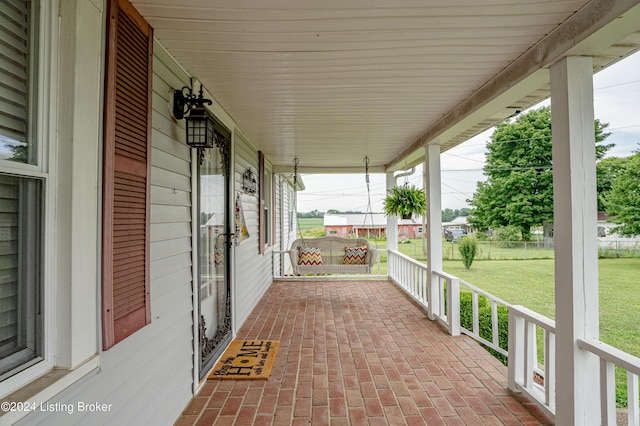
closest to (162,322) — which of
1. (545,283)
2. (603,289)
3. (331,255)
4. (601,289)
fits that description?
(331,255)

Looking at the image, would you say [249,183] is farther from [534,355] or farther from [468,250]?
[468,250]

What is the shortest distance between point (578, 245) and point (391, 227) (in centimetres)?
485

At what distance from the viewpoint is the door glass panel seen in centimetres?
275

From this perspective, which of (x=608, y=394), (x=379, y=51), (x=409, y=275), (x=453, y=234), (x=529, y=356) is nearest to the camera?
(x=608, y=394)

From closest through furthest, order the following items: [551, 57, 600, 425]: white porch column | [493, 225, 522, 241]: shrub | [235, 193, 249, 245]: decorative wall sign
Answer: [551, 57, 600, 425]: white porch column, [235, 193, 249, 245]: decorative wall sign, [493, 225, 522, 241]: shrub

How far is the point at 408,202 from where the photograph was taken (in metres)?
4.79

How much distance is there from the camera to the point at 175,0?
1.57 metres

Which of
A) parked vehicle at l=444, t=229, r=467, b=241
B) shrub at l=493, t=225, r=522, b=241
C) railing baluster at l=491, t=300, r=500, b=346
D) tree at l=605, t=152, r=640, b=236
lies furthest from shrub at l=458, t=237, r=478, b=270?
railing baluster at l=491, t=300, r=500, b=346

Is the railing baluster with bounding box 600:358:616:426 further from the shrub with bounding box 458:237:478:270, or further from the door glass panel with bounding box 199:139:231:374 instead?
the shrub with bounding box 458:237:478:270

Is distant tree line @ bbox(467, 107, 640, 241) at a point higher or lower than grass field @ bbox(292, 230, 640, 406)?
higher

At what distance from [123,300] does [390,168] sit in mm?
5631

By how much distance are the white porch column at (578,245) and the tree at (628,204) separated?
565cm

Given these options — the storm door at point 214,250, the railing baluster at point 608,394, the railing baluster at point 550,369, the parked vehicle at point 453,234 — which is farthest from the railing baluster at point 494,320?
the parked vehicle at point 453,234

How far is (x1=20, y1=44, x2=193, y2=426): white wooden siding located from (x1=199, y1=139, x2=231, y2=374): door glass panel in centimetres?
32
